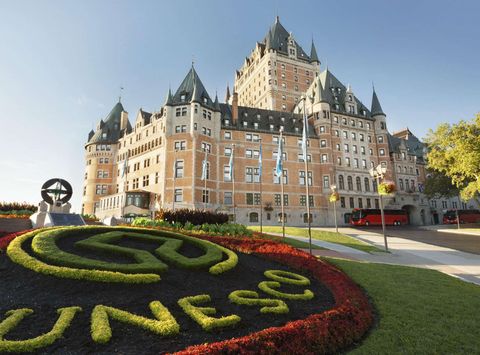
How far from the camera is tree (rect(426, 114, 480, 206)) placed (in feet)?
114

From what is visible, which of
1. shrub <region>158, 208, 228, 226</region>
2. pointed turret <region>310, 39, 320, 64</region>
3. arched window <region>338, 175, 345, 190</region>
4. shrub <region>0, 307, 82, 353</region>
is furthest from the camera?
pointed turret <region>310, 39, 320, 64</region>

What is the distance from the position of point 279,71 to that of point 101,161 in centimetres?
5040

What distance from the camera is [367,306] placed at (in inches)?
317

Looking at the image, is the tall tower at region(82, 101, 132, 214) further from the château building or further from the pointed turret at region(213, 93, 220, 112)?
the pointed turret at region(213, 93, 220, 112)

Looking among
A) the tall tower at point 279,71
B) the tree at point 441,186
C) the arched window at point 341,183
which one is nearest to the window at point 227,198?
the arched window at point 341,183

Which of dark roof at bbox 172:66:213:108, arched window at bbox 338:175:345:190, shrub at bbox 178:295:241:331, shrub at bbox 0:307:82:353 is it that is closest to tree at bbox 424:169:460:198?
arched window at bbox 338:175:345:190

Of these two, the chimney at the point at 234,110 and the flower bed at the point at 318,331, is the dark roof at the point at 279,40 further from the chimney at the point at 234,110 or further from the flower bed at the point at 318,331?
the flower bed at the point at 318,331

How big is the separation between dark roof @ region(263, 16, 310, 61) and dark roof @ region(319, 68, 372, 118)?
18270 millimetres

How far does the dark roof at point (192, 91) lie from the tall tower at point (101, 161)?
17010 mm

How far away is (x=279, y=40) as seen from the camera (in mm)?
82438

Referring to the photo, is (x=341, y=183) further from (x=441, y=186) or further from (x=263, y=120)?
(x=263, y=120)

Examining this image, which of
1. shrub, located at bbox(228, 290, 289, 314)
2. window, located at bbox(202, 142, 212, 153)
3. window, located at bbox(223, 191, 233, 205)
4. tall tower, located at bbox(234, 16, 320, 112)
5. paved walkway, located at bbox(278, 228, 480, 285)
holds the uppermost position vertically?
tall tower, located at bbox(234, 16, 320, 112)

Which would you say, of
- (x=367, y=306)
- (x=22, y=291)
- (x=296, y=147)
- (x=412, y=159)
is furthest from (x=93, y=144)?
(x=412, y=159)

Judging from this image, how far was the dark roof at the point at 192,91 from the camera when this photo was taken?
5038cm
